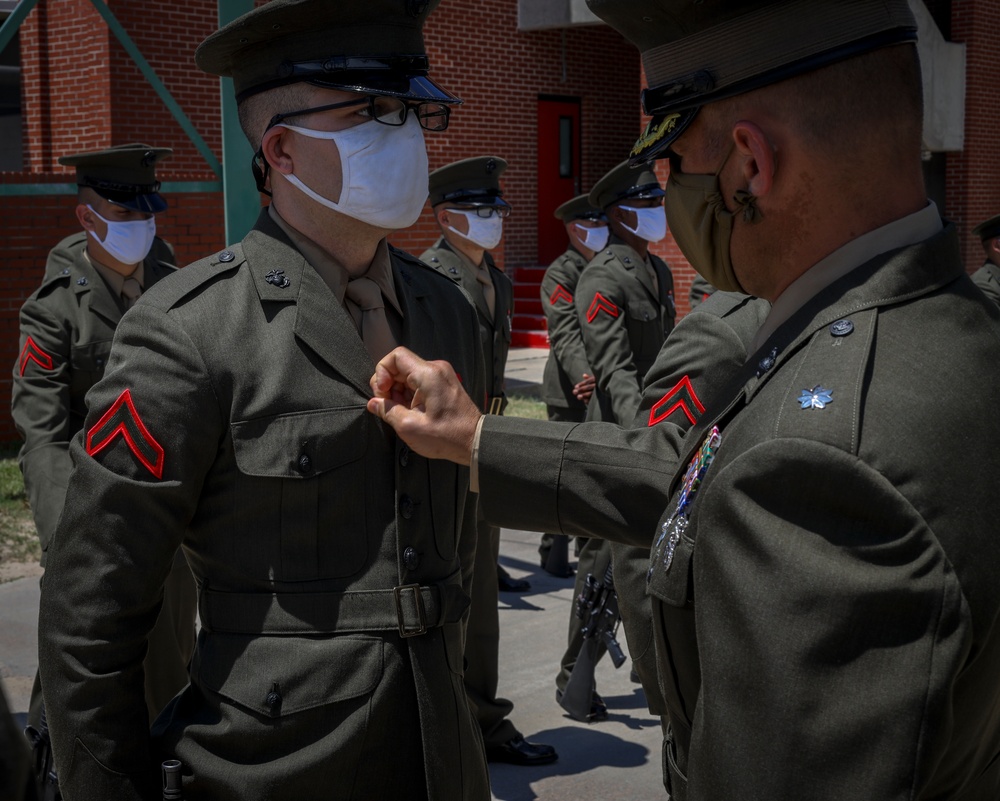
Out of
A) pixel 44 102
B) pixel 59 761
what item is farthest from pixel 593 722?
pixel 44 102

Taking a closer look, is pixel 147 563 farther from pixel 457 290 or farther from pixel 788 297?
pixel 788 297

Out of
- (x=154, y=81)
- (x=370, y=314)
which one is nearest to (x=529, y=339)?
(x=154, y=81)

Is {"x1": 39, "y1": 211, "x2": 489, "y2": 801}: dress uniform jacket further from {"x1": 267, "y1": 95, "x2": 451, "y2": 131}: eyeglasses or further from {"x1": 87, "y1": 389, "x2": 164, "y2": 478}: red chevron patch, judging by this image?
{"x1": 267, "y1": 95, "x2": 451, "y2": 131}: eyeglasses

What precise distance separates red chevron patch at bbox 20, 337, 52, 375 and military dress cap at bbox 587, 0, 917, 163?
351cm

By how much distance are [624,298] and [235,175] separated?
291 centimetres

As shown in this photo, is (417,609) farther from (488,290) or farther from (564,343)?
(564,343)

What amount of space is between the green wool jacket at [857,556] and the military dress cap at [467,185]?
5.82 meters

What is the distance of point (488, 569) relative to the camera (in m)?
4.99

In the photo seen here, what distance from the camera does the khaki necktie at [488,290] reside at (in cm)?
689

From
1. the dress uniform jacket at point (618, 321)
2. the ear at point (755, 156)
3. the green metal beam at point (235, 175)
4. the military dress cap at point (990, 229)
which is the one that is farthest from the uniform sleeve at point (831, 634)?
the military dress cap at point (990, 229)

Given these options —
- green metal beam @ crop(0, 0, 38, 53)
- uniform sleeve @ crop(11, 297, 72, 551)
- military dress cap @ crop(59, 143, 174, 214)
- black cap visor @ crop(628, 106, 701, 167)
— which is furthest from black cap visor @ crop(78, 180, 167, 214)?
black cap visor @ crop(628, 106, 701, 167)

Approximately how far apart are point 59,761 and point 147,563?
1.31ft

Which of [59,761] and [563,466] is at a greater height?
[563,466]

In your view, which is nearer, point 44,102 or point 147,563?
point 147,563
